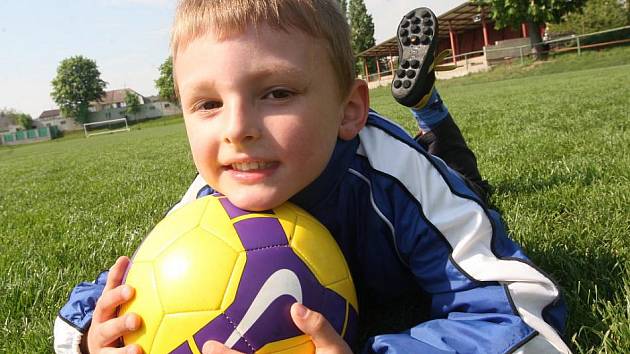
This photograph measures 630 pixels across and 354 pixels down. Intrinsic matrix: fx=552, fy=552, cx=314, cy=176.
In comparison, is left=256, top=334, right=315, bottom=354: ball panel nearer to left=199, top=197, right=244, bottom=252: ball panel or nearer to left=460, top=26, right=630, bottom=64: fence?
left=199, top=197, right=244, bottom=252: ball panel

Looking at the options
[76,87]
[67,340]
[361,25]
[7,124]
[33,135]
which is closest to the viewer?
[67,340]

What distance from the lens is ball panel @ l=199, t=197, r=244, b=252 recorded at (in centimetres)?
169

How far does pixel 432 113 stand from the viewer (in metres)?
3.56

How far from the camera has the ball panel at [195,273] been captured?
1.58 metres

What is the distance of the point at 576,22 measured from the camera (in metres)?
53.6

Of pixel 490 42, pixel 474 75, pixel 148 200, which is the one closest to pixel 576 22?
pixel 490 42

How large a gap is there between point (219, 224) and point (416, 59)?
1.85 metres

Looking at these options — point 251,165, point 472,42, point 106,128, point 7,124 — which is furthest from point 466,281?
point 7,124

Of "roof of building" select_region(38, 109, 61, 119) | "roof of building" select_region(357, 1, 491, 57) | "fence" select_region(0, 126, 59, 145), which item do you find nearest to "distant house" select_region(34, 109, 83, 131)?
"roof of building" select_region(38, 109, 61, 119)

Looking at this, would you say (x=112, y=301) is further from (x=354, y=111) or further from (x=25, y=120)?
(x=25, y=120)

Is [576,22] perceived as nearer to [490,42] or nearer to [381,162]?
[490,42]

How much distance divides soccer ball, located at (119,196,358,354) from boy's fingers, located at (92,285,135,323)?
0.03 metres

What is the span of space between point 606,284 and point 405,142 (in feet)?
3.15

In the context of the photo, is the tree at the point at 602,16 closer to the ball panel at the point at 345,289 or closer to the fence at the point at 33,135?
the ball panel at the point at 345,289
